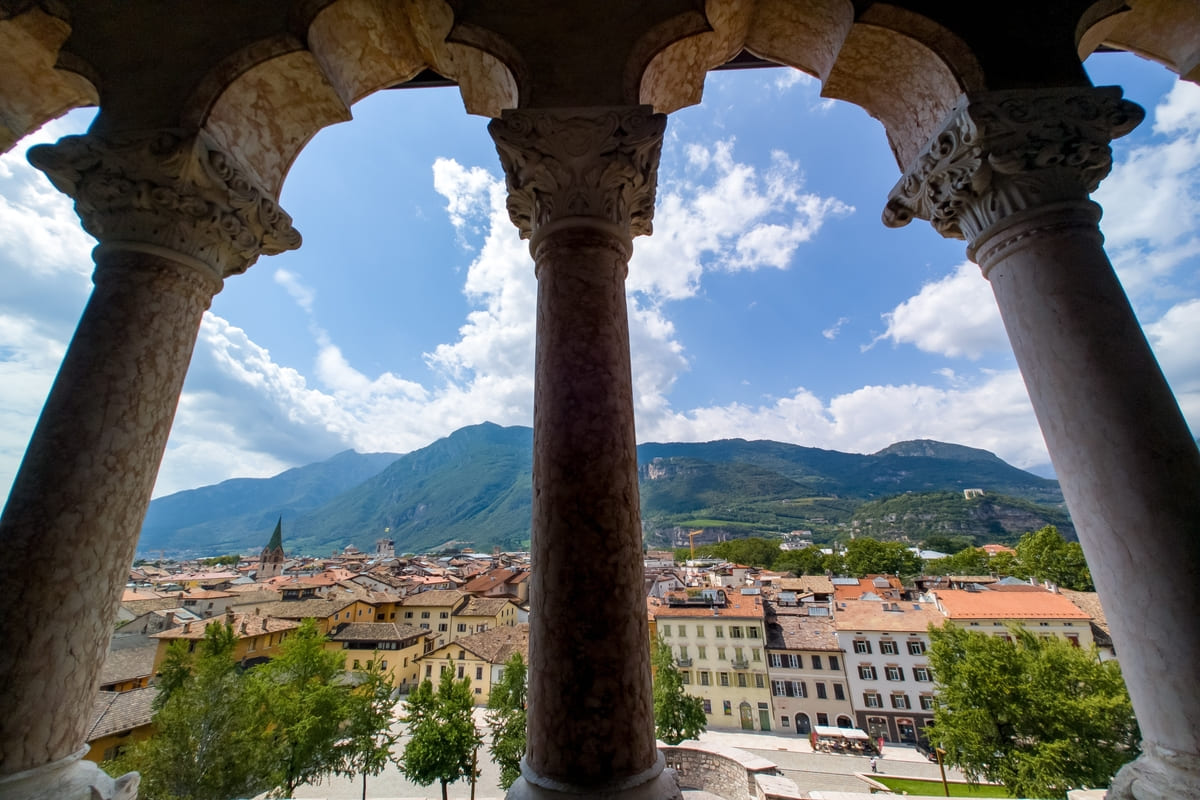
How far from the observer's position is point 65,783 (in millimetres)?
2518

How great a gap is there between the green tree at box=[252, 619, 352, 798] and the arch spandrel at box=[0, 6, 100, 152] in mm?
18827

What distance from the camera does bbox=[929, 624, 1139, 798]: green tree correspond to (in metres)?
16.4

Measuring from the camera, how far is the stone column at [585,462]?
2.29m

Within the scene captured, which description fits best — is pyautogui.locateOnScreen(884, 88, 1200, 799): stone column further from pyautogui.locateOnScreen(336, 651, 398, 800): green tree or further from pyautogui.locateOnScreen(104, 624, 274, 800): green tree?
pyautogui.locateOnScreen(336, 651, 398, 800): green tree

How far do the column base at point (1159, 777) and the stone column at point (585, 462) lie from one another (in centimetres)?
228

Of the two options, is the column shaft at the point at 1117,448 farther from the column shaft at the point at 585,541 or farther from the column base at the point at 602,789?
the column shaft at the point at 585,541

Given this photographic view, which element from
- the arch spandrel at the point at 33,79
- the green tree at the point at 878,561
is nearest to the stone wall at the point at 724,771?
the arch spandrel at the point at 33,79

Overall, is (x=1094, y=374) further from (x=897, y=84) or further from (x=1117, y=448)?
(x=897, y=84)

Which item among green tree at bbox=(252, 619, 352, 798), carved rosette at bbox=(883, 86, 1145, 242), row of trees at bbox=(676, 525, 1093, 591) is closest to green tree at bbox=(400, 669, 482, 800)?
green tree at bbox=(252, 619, 352, 798)

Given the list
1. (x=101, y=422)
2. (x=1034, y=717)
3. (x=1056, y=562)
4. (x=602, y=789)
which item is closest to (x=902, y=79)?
(x=602, y=789)

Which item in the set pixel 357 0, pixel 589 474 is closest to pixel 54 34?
pixel 357 0

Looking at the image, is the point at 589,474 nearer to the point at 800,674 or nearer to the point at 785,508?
the point at 800,674

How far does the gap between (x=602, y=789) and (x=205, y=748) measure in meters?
19.2

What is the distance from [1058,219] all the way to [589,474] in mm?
3656
